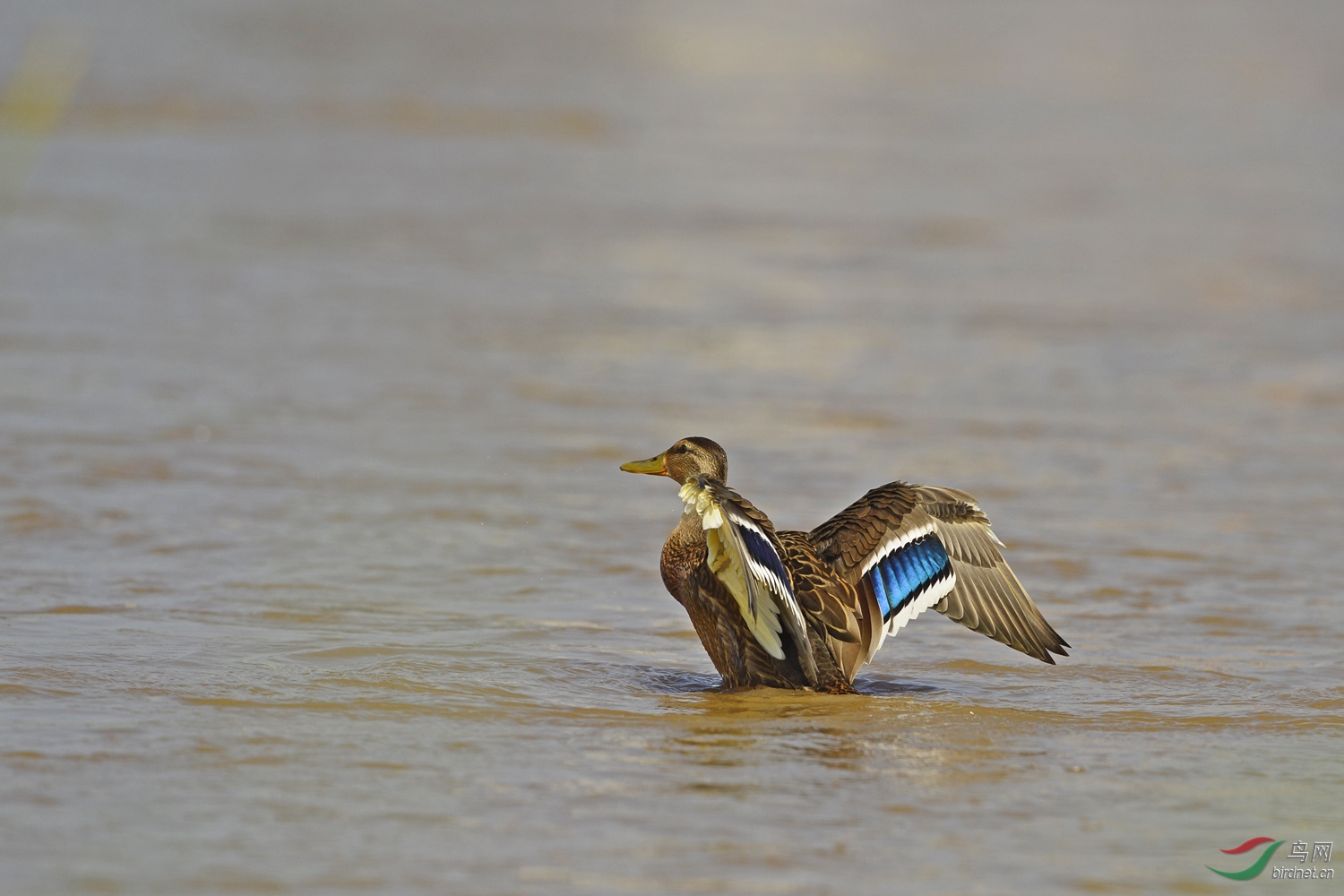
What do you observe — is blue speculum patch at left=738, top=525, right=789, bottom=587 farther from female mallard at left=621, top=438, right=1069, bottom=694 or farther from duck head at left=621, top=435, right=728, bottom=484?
duck head at left=621, top=435, right=728, bottom=484

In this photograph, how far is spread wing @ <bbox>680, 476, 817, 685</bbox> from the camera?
5945 mm

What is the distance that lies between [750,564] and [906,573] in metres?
1.01

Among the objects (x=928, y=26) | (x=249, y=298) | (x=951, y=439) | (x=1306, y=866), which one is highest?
(x=928, y=26)

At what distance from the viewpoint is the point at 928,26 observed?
130 ft

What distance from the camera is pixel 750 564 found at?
5.98 meters

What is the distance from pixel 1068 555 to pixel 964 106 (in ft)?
63.7

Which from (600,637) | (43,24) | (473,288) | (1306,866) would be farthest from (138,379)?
(43,24)

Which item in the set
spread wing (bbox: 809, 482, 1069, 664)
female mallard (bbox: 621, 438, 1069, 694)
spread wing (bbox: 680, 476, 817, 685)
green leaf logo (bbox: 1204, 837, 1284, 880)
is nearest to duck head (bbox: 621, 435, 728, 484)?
female mallard (bbox: 621, 438, 1069, 694)

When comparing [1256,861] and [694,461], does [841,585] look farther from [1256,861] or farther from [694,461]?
[1256,861]

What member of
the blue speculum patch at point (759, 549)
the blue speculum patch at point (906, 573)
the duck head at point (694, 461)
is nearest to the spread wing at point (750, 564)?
the blue speculum patch at point (759, 549)

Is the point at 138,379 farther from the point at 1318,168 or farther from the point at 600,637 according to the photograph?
the point at 1318,168

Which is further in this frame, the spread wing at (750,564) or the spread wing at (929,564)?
the spread wing at (929,564)

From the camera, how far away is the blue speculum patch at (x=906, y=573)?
6.71 m

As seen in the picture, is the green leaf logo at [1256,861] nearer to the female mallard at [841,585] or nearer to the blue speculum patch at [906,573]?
the female mallard at [841,585]
